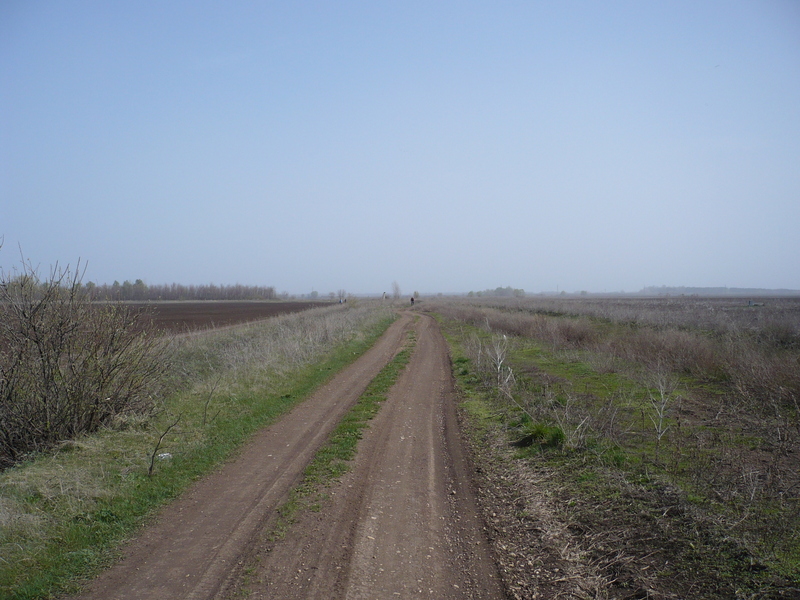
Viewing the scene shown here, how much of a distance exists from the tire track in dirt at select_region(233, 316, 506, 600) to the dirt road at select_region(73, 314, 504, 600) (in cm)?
1

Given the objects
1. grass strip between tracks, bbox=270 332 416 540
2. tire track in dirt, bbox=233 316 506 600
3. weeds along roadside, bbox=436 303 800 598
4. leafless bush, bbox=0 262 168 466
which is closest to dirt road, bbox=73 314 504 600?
tire track in dirt, bbox=233 316 506 600

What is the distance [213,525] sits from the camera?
5453mm

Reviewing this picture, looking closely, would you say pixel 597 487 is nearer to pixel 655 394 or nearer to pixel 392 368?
pixel 655 394

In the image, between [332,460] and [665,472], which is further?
[332,460]

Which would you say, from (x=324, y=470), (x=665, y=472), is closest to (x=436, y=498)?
(x=324, y=470)

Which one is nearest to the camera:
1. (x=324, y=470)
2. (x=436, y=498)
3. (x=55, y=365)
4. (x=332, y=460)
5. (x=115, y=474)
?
(x=436, y=498)

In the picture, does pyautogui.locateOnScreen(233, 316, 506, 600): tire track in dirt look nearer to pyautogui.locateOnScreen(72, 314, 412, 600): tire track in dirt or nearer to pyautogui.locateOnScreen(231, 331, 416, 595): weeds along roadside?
pyautogui.locateOnScreen(231, 331, 416, 595): weeds along roadside

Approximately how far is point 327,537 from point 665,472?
4.73 metres

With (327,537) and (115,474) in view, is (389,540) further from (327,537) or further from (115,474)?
(115,474)

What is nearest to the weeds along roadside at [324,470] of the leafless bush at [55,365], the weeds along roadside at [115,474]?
the weeds along roadside at [115,474]

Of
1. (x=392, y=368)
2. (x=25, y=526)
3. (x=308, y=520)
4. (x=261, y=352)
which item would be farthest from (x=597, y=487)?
(x=261, y=352)

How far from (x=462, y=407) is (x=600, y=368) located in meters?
5.52

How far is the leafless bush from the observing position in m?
8.20

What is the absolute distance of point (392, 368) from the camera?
56.8 feet
